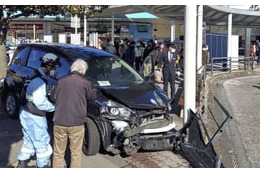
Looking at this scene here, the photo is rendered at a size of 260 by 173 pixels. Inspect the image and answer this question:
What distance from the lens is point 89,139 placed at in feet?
18.3

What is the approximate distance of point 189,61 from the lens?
6.86m

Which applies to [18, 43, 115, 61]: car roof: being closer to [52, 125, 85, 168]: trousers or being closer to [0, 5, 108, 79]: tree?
[0, 5, 108, 79]: tree

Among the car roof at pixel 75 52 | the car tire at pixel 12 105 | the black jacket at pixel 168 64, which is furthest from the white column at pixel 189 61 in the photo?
the car tire at pixel 12 105

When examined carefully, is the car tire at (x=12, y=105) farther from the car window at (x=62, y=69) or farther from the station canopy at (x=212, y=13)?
the station canopy at (x=212, y=13)

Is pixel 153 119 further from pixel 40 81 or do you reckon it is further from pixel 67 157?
pixel 40 81

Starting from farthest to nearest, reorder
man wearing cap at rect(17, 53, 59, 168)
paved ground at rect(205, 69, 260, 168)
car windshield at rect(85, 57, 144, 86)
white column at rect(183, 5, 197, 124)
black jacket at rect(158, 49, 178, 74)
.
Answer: black jacket at rect(158, 49, 178, 74), white column at rect(183, 5, 197, 124), car windshield at rect(85, 57, 144, 86), paved ground at rect(205, 69, 260, 168), man wearing cap at rect(17, 53, 59, 168)

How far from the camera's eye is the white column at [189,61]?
6746 mm

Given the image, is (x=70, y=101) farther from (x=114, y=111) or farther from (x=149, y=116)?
(x=149, y=116)

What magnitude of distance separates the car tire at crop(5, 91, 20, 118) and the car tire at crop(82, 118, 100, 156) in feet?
9.85

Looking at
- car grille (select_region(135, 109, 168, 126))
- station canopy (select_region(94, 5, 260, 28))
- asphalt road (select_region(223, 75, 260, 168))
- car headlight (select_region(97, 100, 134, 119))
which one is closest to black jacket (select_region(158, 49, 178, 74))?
asphalt road (select_region(223, 75, 260, 168))

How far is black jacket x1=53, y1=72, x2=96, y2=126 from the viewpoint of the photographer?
173 inches

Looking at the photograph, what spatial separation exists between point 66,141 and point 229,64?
15.5m

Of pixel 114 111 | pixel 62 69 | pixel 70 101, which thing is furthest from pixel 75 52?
pixel 70 101
